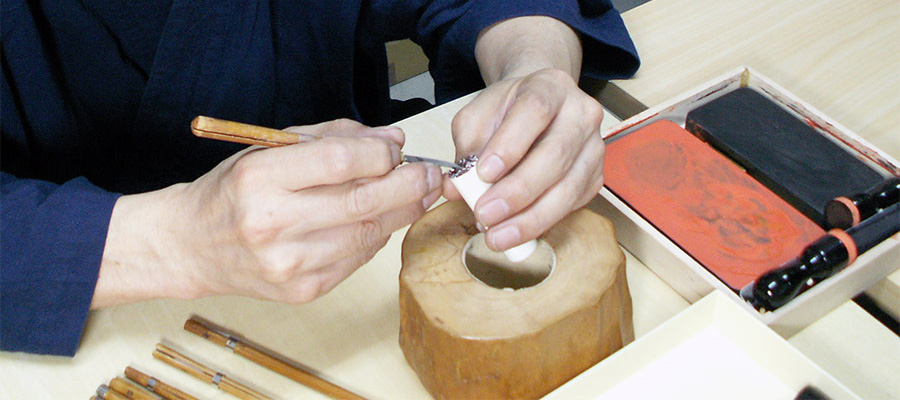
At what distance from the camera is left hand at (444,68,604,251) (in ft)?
2.20

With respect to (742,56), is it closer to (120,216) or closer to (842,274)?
(842,274)

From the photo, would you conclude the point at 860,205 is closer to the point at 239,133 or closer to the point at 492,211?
the point at 492,211

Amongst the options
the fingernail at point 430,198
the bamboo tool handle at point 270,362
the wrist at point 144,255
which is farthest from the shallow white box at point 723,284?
the wrist at point 144,255

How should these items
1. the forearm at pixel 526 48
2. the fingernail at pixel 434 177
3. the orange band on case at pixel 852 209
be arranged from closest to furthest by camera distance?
1. the fingernail at pixel 434 177
2. the orange band on case at pixel 852 209
3. the forearm at pixel 526 48

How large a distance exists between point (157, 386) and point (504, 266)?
0.38 m

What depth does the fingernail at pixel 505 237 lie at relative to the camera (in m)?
0.67

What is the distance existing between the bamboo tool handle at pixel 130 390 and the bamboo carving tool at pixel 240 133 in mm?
287

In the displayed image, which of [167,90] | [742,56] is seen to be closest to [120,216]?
[167,90]

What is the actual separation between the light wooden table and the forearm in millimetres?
125

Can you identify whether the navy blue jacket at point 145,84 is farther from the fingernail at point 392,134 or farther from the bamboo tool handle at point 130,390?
the fingernail at point 392,134

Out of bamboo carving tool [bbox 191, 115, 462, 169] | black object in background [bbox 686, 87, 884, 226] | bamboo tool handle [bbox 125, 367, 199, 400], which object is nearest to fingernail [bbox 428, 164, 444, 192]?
bamboo carving tool [bbox 191, 115, 462, 169]

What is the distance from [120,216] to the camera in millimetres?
717

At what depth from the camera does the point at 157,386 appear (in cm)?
71

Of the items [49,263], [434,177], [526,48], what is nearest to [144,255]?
[49,263]
